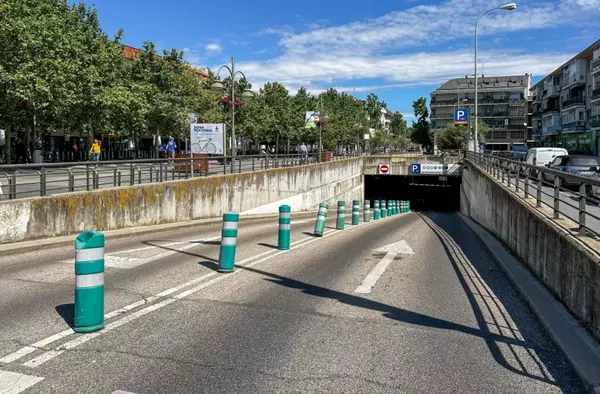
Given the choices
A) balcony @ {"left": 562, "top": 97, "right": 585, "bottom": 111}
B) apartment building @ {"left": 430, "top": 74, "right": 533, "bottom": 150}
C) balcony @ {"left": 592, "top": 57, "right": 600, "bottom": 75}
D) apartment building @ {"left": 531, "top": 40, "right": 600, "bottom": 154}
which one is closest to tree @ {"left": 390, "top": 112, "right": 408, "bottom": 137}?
apartment building @ {"left": 430, "top": 74, "right": 533, "bottom": 150}

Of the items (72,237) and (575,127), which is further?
(575,127)

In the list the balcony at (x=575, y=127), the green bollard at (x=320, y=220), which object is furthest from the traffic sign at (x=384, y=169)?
the green bollard at (x=320, y=220)

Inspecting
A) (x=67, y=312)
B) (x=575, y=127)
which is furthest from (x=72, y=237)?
(x=575, y=127)

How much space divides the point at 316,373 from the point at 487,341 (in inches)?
82.2

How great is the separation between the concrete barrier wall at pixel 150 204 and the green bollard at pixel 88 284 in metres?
6.55

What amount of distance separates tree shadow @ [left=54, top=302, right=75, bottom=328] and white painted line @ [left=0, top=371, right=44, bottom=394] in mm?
1339

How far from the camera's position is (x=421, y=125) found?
140 m

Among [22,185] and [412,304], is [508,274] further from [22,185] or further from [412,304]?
[22,185]

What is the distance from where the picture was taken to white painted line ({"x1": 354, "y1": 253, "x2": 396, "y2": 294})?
809cm

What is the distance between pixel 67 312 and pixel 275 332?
8.19 ft

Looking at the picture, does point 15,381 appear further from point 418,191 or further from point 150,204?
point 418,191

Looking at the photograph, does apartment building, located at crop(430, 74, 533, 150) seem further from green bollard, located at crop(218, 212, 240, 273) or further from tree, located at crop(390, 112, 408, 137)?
green bollard, located at crop(218, 212, 240, 273)

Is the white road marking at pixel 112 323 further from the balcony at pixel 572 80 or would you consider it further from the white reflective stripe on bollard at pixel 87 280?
the balcony at pixel 572 80

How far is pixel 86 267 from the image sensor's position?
5.52 metres
